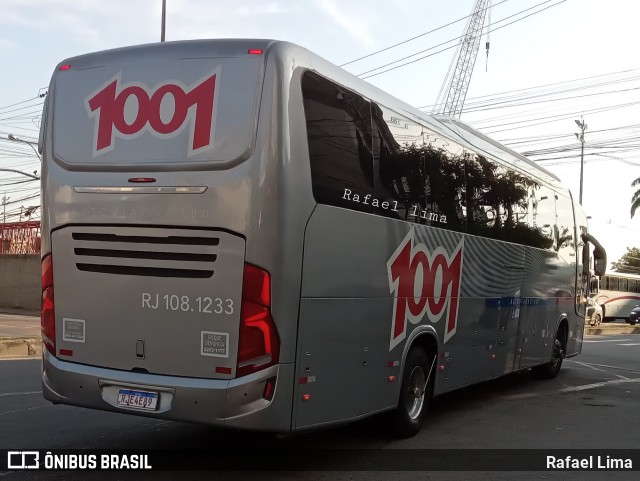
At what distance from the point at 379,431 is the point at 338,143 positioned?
3208 mm

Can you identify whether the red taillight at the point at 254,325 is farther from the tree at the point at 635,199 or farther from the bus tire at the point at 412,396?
the tree at the point at 635,199

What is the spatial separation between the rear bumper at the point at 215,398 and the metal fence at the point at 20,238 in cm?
2939

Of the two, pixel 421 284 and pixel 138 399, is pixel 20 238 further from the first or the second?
pixel 138 399

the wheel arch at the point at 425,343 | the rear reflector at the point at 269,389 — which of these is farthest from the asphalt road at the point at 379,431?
the rear reflector at the point at 269,389

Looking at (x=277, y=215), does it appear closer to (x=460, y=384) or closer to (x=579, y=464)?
(x=579, y=464)

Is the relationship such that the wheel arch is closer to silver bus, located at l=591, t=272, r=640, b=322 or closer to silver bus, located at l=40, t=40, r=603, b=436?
silver bus, located at l=40, t=40, r=603, b=436

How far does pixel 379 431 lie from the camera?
7.86 meters

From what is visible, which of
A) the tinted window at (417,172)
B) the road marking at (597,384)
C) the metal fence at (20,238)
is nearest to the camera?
the tinted window at (417,172)

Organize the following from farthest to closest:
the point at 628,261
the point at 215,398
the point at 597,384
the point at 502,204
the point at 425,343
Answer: the point at 628,261
the point at 597,384
the point at 502,204
the point at 425,343
the point at 215,398

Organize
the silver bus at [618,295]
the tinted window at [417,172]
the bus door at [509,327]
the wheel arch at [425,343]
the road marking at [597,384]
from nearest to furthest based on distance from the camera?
the tinted window at [417,172], the wheel arch at [425,343], the bus door at [509,327], the road marking at [597,384], the silver bus at [618,295]

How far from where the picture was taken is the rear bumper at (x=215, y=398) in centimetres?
562

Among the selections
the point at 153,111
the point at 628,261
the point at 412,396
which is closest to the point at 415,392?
the point at 412,396

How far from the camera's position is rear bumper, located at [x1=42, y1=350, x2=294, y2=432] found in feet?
18.4

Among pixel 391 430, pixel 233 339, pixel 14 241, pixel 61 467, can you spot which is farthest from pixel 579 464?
pixel 14 241
